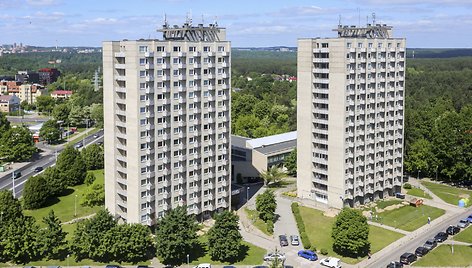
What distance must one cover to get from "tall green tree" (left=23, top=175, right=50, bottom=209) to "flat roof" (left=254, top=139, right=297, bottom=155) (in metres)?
48.6

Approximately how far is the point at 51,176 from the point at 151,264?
4047 cm

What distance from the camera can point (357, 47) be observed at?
320ft

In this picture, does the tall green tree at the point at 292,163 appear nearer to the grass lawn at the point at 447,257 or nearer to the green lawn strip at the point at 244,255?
the green lawn strip at the point at 244,255

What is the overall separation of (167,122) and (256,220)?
2389 cm

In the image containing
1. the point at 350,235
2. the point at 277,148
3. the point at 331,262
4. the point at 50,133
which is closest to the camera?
the point at 331,262

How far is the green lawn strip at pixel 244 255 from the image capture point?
76.0 meters

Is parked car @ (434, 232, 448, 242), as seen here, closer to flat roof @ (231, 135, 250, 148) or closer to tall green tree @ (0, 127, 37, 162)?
flat roof @ (231, 135, 250, 148)

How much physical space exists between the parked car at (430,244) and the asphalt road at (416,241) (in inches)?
50.8

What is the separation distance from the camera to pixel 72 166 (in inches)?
4498

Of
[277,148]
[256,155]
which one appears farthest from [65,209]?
[277,148]

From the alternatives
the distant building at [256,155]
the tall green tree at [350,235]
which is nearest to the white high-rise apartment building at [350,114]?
the distant building at [256,155]

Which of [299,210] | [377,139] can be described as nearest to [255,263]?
[299,210]

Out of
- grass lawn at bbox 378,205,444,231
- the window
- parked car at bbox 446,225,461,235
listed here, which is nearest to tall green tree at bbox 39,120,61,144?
the window

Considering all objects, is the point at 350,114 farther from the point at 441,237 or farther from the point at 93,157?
the point at 93,157
